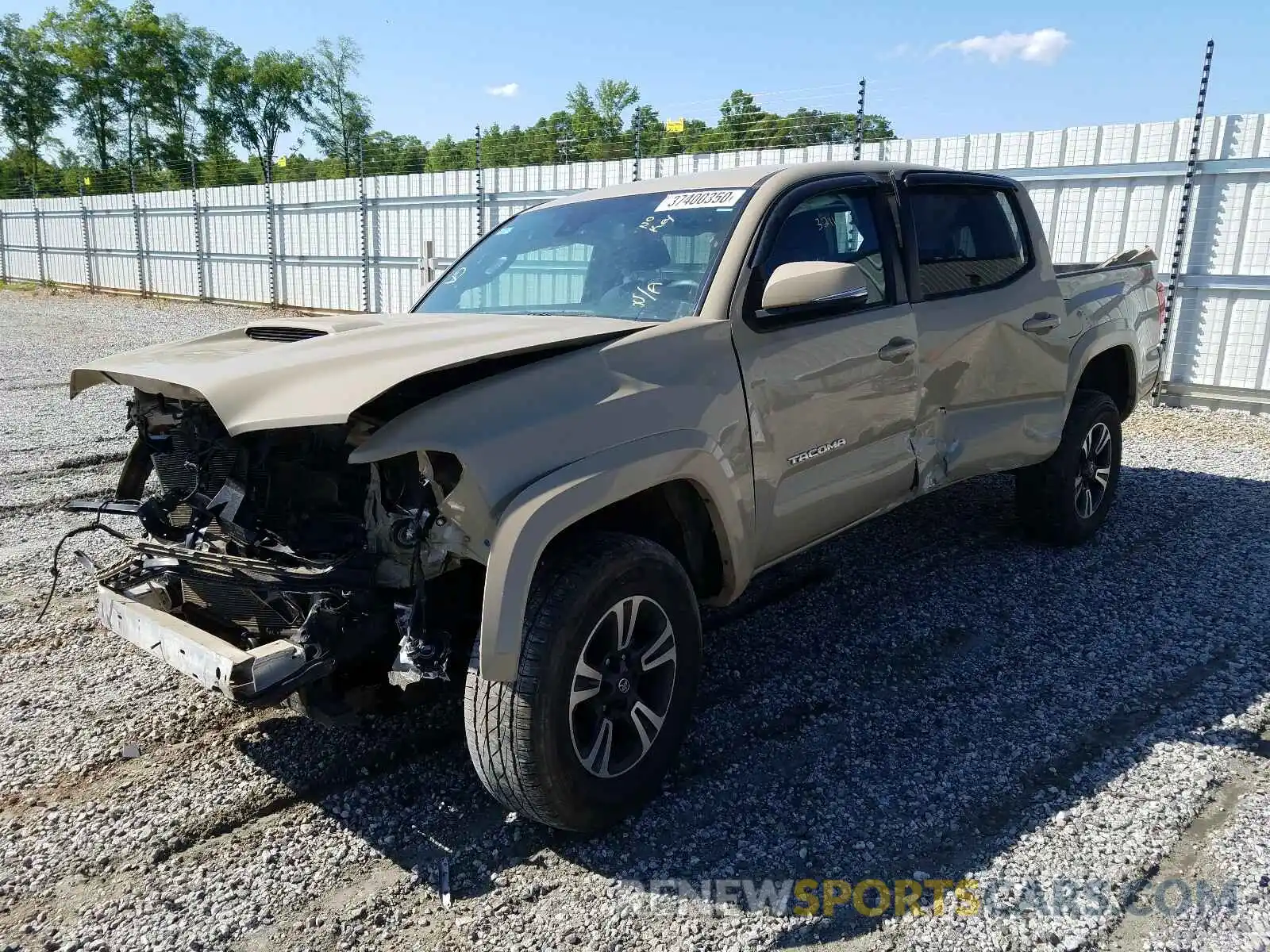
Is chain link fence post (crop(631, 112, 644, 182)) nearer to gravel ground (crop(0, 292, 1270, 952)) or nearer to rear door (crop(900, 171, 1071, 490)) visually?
rear door (crop(900, 171, 1071, 490))

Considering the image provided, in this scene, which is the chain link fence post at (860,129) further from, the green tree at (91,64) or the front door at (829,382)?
the green tree at (91,64)

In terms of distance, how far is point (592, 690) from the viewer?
272 centimetres

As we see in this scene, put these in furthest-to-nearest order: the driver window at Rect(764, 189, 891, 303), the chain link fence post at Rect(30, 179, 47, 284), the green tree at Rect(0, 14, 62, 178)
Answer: the green tree at Rect(0, 14, 62, 178)
the chain link fence post at Rect(30, 179, 47, 284)
the driver window at Rect(764, 189, 891, 303)

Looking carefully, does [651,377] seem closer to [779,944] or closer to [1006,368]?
[779,944]

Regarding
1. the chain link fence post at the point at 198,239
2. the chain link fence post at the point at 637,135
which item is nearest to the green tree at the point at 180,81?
the chain link fence post at the point at 198,239

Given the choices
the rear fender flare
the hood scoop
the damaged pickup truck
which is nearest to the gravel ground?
the damaged pickup truck

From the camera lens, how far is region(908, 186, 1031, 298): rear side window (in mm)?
4195

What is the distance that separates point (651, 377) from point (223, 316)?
1956 centimetres

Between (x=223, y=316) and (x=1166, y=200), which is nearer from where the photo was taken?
(x=1166, y=200)

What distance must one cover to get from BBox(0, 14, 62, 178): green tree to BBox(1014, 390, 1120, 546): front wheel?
6007 cm

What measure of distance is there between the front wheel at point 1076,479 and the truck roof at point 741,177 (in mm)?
1925

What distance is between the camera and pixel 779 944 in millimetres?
2361

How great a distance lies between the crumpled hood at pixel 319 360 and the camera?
8.07 feet

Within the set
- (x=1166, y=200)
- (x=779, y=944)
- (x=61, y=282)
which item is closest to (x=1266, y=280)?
(x=1166, y=200)
